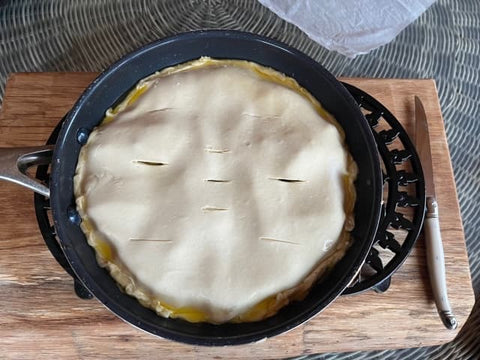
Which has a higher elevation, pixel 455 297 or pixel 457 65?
pixel 457 65

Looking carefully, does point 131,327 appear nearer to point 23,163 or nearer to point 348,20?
point 23,163

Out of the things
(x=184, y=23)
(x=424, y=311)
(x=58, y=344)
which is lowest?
(x=58, y=344)

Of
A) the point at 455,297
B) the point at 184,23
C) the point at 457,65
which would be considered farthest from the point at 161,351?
the point at 457,65

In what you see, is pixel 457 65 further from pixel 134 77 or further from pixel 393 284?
pixel 134 77

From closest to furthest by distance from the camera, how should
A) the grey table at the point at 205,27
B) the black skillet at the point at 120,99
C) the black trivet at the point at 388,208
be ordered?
the black skillet at the point at 120,99 < the black trivet at the point at 388,208 < the grey table at the point at 205,27

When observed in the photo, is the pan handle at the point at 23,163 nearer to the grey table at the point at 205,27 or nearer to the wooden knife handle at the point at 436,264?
the grey table at the point at 205,27

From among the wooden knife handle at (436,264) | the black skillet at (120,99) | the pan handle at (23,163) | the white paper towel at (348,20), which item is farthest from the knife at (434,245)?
the pan handle at (23,163)
